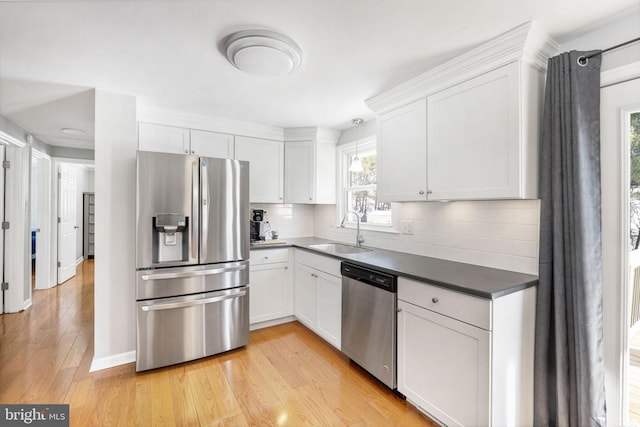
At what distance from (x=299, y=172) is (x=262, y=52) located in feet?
6.37

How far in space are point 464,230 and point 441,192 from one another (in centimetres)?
Answer: 42

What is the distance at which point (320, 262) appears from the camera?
2.80 meters

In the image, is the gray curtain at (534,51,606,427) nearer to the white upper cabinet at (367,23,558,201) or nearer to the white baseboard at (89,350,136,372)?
the white upper cabinet at (367,23,558,201)

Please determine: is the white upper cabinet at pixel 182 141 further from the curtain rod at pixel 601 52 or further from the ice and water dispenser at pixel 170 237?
the curtain rod at pixel 601 52

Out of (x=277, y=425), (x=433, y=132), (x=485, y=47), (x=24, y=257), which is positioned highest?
(x=485, y=47)

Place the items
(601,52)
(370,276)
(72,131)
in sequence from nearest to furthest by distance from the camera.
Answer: (601,52) → (370,276) → (72,131)

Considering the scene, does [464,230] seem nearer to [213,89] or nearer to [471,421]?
[471,421]

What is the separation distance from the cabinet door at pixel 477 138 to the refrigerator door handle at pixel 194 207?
187cm

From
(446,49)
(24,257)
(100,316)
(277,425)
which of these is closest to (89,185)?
(24,257)

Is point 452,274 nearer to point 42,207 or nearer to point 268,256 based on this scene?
point 268,256

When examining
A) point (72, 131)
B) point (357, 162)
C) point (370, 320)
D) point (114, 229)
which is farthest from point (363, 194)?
point (72, 131)

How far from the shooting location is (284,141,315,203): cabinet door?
3609 millimetres

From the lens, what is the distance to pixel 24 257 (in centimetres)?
369

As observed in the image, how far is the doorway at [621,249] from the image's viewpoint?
5.09 feet
